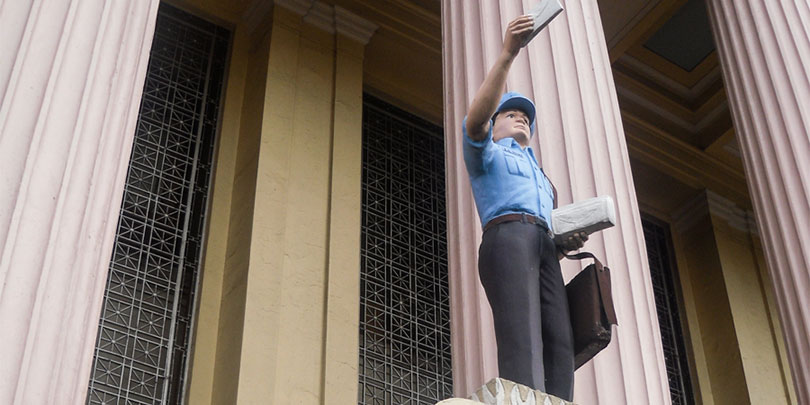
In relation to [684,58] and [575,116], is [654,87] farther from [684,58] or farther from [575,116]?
[575,116]

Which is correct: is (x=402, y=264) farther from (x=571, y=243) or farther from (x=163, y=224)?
(x=571, y=243)

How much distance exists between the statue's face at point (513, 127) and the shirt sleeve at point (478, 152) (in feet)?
0.47

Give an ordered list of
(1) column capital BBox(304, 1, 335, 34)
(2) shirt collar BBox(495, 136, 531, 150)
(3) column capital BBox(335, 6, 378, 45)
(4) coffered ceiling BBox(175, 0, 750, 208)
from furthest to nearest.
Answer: (4) coffered ceiling BBox(175, 0, 750, 208), (3) column capital BBox(335, 6, 378, 45), (1) column capital BBox(304, 1, 335, 34), (2) shirt collar BBox(495, 136, 531, 150)

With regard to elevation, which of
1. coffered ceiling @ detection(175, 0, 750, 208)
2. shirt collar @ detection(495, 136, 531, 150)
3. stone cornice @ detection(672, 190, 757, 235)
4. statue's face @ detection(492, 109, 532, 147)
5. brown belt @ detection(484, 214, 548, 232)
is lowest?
brown belt @ detection(484, 214, 548, 232)

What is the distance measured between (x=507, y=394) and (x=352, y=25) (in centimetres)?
797

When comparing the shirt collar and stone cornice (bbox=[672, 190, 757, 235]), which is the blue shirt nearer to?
the shirt collar

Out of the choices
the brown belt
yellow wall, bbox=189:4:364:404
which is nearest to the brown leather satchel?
the brown belt

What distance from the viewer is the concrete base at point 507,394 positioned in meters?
3.76

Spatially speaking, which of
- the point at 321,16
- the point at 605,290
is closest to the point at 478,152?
the point at 605,290

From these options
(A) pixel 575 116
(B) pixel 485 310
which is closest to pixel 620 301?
(B) pixel 485 310

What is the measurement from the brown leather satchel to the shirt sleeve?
1.77ft

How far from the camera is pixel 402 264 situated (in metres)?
10.5

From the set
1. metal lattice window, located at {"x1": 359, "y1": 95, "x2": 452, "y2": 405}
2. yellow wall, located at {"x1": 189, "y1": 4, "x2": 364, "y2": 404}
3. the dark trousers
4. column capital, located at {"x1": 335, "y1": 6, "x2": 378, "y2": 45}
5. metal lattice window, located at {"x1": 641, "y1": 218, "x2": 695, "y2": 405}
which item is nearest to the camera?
the dark trousers

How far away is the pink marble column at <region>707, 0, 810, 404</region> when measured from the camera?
7.07 metres
